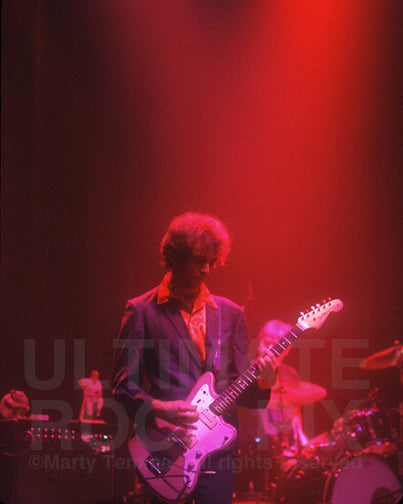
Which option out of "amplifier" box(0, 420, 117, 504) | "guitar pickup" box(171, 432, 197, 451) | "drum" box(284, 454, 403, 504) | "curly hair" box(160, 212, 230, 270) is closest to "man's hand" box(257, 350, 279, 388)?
"guitar pickup" box(171, 432, 197, 451)

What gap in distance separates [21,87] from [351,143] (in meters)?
2.36

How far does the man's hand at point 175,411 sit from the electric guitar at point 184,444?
0.04 meters

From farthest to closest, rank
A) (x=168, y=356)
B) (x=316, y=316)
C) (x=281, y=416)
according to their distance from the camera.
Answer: (x=281, y=416) → (x=316, y=316) → (x=168, y=356)

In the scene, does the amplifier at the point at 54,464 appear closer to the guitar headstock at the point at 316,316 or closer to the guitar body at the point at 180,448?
the guitar body at the point at 180,448

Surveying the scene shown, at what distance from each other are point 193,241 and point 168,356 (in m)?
0.56

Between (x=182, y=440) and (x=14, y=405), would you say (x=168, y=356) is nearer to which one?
(x=182, y=440)

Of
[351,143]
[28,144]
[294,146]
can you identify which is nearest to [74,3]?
[28,144]

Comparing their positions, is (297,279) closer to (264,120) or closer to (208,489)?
(264,120)

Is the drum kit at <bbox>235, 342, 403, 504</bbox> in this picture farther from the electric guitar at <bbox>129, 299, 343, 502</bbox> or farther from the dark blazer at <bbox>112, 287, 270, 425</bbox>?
the electric guitar at <bbox>129, 299, 343, 502</bbox>

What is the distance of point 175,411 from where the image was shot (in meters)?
2.39

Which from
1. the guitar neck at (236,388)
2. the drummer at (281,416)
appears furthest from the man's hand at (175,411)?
the drummer at (281,416)

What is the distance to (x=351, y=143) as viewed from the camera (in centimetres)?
384

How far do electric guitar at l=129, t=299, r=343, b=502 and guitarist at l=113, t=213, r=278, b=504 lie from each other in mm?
40

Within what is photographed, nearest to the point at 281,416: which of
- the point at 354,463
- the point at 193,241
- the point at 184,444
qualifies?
the point at 354,463
